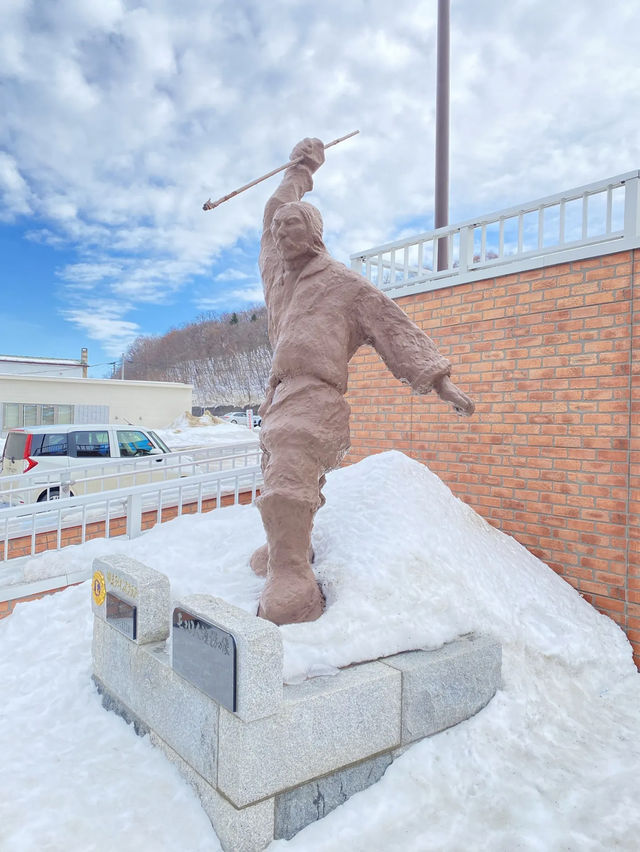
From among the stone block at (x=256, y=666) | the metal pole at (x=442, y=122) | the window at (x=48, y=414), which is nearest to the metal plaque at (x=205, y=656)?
the stone block at (x=256, y=666)

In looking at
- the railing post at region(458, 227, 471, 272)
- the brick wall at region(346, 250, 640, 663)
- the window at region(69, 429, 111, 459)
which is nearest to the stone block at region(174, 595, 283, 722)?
the brick wall at region(346, 250, 640, 663)

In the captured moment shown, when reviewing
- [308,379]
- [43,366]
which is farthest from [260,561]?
[43,366]

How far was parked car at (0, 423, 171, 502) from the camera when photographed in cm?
727

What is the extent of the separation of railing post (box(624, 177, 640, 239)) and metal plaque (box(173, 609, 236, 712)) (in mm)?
3461

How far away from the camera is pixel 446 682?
104 inches

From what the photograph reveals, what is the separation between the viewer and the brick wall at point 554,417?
3.70 metres

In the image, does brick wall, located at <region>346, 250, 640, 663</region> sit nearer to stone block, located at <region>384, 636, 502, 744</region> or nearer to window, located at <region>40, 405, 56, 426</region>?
stone block, located at <region>384, 636, 502, 744</region>

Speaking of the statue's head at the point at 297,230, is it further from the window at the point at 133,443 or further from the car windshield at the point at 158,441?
the car windshield at the point at 158,441

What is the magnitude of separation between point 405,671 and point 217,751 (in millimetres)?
854

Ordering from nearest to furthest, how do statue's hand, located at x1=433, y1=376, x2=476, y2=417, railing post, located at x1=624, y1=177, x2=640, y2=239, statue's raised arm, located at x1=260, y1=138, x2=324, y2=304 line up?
statue's hand, located at x1=433, y1=376, x2=476, y2=417
statue's raised arm, located at x1=260, y1=138, x2=324, y2=304
railing post, located at x1=624, y1=177, x2=640, y2=239

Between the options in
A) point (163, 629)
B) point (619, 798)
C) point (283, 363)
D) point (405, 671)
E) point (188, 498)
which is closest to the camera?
point (619, 798)

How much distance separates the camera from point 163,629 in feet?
9.00

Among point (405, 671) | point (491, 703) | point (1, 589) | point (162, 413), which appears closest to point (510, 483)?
point (491, 703)

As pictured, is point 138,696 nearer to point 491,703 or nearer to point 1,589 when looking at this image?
point 491,703
